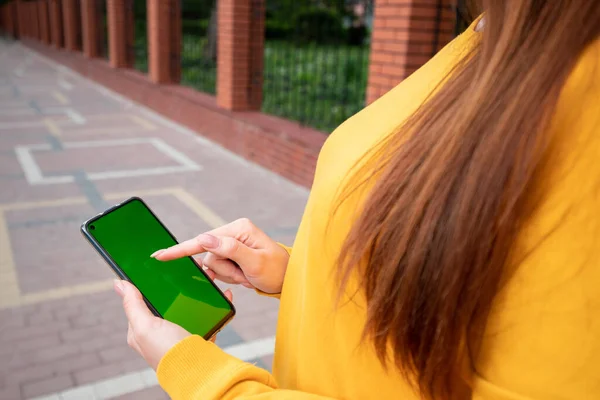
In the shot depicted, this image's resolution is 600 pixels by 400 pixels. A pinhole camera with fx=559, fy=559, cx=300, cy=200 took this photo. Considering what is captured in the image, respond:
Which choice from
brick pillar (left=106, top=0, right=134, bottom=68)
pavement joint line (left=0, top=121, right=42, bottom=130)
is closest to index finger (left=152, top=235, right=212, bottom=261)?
pavement joint line (left=0, top=121, right=42, bottom=130)

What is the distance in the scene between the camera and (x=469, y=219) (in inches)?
24.8

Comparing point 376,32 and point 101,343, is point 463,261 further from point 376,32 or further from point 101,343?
point 376,32

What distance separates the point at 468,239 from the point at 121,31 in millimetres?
12816

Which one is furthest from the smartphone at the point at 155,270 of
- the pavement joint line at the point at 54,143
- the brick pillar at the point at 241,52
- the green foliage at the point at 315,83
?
the pavement joint line at the point at 54,143

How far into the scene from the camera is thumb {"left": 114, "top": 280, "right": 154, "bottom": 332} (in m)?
0.92

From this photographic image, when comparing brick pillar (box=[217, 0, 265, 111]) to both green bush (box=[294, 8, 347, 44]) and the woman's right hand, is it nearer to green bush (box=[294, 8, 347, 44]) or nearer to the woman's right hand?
green bush (box=[294, 8, 347, 44])

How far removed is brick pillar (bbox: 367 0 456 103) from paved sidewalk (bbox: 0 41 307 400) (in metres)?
1.62

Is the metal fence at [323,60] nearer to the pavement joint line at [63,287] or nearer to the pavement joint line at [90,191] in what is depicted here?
the pavement joint line at [63,287]

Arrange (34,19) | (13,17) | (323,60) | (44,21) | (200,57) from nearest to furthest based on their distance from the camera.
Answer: (323,60)
(200,57)
(44,21)
(34,19)
(13,17)

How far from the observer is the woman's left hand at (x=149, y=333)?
864 mm

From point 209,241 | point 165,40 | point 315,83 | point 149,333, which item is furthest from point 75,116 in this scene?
point 149,333

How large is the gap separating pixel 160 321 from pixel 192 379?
0.48 ft

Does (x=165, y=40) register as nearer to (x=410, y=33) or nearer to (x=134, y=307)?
(x=410, y=33)

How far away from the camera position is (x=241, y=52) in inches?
285
